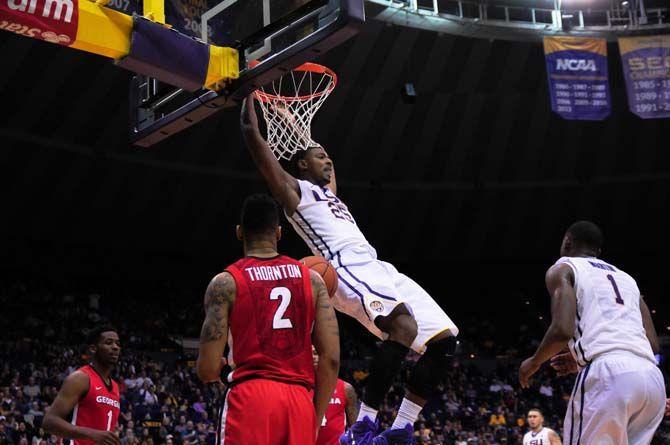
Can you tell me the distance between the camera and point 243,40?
7004 millimetres

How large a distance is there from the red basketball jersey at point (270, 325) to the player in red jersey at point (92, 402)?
2641 mm

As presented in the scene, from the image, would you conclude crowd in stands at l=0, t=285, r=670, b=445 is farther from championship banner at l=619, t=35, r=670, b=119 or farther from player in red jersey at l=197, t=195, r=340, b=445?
player in red jersey at l=197, t=195, r=340, b=445

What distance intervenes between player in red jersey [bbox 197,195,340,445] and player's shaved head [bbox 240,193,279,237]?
0.17 m

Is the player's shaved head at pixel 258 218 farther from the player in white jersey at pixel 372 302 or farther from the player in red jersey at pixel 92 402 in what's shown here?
the player in red jersey at pixel 92 402

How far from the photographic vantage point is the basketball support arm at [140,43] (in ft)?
21.1

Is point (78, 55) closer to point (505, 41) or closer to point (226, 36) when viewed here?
point (505, 41)

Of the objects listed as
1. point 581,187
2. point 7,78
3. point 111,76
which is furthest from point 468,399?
point 7,78

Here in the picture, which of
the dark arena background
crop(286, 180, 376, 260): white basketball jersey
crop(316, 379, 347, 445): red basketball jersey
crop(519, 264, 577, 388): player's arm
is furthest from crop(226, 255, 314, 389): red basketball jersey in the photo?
the dark arena background

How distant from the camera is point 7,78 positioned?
1934cm

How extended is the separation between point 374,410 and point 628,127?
21.6 meters

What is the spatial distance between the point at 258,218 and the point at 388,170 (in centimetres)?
2119

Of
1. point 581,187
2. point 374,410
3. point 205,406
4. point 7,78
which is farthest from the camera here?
point 581,187

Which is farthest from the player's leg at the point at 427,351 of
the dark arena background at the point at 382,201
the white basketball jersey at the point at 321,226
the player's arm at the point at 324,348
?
the dark arena background at the point at 382,201

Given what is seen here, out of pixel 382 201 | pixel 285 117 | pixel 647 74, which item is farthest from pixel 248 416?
pixel 382 201
